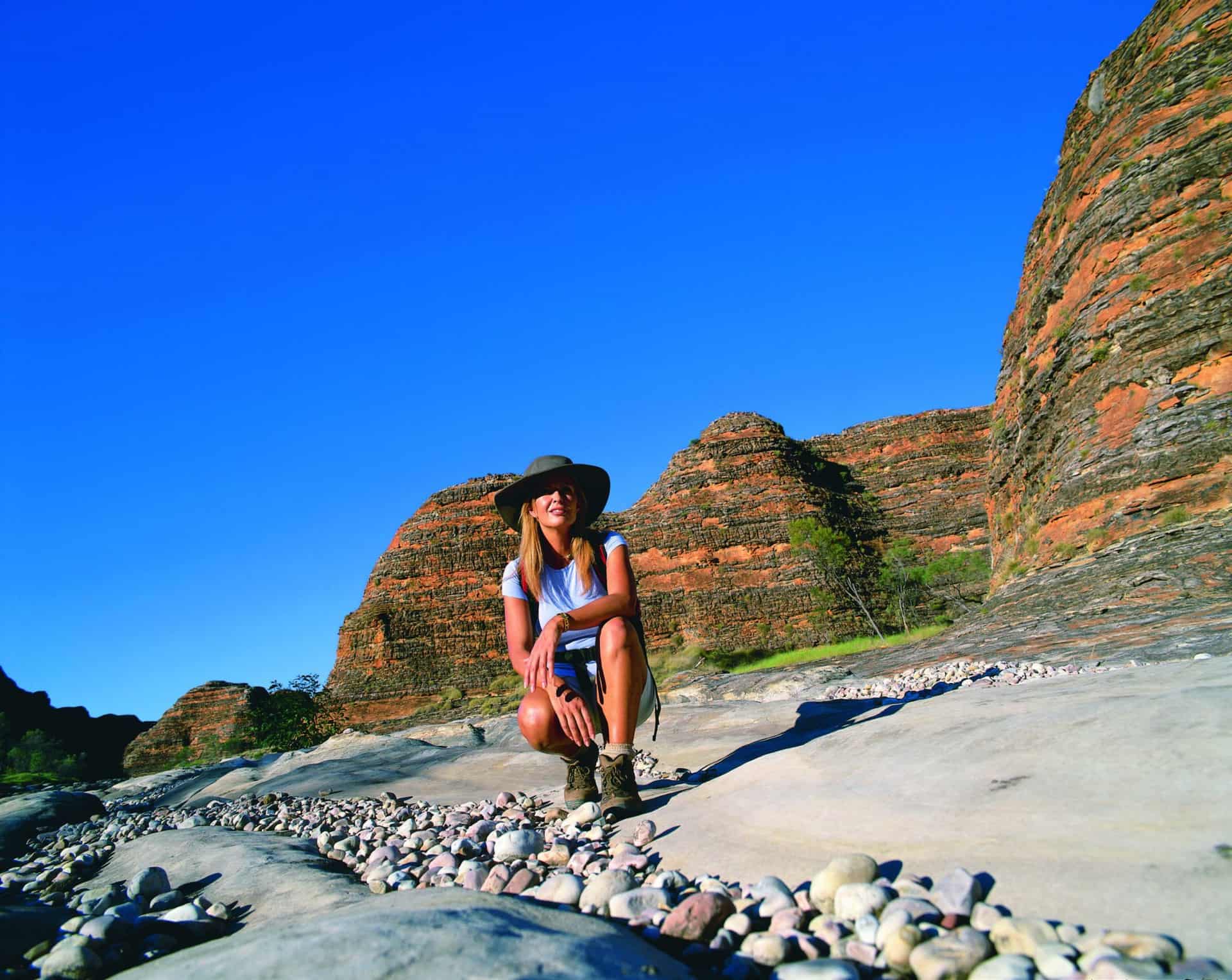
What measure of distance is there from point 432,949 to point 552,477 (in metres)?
2.33

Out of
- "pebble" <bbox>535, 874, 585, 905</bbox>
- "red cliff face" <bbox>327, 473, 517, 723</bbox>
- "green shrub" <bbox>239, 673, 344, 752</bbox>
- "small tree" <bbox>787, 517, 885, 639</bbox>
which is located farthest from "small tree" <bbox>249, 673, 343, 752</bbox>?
"pebble" <bbox>535, 874, 585, 905</bbox>

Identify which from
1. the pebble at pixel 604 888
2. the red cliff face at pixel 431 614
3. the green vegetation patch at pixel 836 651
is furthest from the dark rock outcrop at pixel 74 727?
the pebble at pixel 604 888

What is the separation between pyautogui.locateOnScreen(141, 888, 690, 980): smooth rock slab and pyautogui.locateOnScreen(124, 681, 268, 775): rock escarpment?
4545 cm

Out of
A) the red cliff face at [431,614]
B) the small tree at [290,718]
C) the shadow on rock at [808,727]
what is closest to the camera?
the shadow on rock at [808,727]

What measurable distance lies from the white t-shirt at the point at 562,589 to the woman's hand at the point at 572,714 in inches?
13.5

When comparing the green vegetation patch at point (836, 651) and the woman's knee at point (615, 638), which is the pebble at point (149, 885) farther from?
the green vegetation patch at point (836, 651)

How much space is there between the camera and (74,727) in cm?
5462

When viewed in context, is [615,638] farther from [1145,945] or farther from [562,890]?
[1145,945]

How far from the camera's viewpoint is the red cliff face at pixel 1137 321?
1020 cm

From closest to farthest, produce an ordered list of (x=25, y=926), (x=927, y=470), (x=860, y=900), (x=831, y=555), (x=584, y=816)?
(x=860, y=900)
(x=25, y=926)
(x=584, y=816)
(x=831, y=555)
(x=927, y=470)

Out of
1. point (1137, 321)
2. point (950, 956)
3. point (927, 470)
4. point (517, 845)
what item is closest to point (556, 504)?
point (517, 845)

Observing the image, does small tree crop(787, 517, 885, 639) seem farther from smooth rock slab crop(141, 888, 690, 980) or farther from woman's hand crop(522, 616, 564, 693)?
smooth rock slab crop(141, 888, 690, 980)

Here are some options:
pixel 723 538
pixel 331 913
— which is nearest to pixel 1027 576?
pixel 331 913

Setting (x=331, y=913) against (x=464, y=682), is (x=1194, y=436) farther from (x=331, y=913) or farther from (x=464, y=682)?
(x=464, y=682)
